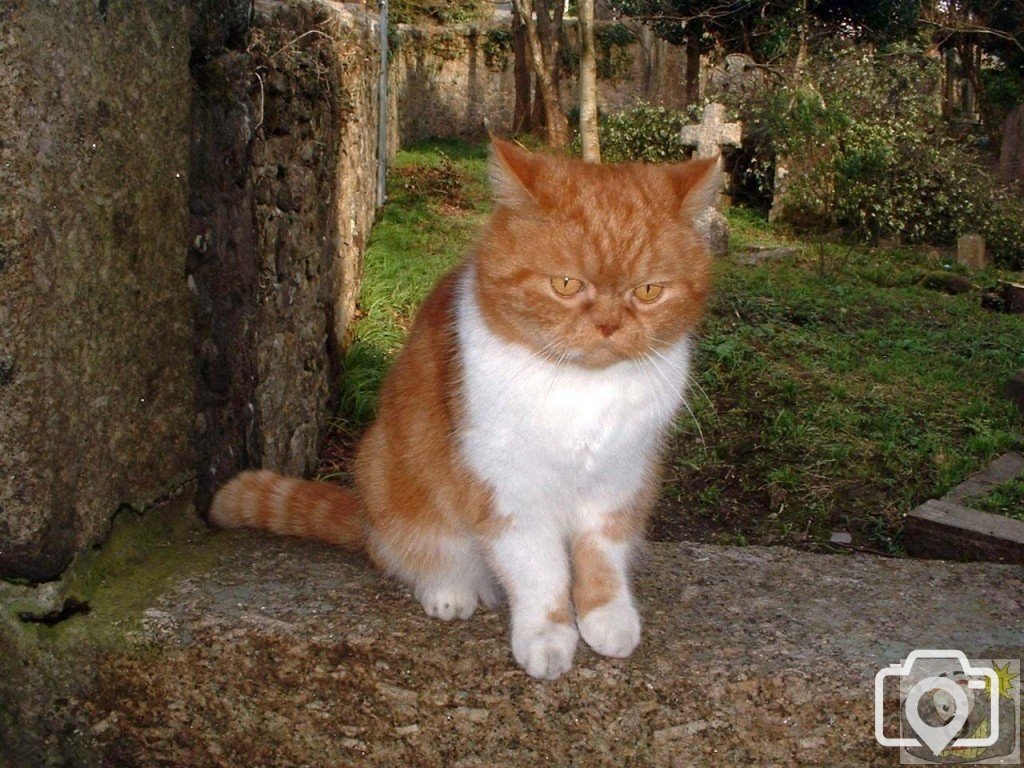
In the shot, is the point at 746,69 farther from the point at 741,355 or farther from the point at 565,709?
the point at 565,709

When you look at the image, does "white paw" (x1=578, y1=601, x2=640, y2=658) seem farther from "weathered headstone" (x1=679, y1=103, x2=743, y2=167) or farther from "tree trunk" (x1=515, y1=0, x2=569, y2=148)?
"tree trunk" (x1=515, y1=0, x2=569, y2=148)

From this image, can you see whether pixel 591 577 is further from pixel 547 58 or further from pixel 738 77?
pixel 547 58

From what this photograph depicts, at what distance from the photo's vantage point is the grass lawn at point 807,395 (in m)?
3.77

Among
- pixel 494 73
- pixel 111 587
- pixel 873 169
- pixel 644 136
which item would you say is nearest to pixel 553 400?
pixel 111 587

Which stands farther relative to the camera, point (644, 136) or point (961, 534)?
point (644, 136)

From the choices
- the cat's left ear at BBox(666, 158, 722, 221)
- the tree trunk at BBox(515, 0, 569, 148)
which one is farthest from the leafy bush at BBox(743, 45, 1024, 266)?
the cat's left ear at BBox(666, 158, 722, 221)

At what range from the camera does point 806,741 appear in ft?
5.90

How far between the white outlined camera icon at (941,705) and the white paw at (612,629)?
1.49ft

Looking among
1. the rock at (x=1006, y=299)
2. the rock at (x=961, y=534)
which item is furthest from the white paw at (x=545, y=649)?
the rock at (x=1006, y=299)

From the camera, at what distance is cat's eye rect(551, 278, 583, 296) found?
5.94 ft

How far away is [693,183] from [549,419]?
0.57m

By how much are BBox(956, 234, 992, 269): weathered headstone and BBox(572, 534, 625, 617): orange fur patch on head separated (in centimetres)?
825

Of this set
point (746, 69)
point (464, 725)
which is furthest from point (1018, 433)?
point (746, 69)

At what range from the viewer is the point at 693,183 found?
1.95 metres
